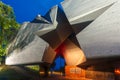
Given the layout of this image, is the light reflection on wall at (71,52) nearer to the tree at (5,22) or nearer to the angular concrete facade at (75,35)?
the angular concrete facade at (75,35)

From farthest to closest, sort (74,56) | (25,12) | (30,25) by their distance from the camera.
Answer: (25,12), (30,25), (74,56)

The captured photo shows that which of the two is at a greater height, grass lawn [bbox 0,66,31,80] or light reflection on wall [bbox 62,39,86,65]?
light reflection on wall [bbox 62,39,86,65]

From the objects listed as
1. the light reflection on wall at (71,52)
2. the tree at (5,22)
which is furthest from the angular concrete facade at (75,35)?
the tree at (5,22)

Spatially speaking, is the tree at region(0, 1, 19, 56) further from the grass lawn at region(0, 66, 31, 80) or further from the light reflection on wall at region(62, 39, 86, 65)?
the light reflection on wall at region(62, 39, 86, 65)

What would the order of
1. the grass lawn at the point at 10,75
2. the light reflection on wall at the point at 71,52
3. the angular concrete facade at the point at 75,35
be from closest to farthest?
the angular concrete facade at the point at 75,35 < the grass lawn at the point at 10,75 < the light reflection on wall at the point at 71,52

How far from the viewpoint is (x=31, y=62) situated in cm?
2133

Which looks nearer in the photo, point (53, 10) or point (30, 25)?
point (53, 10)

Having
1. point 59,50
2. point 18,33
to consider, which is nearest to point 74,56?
point 59,50

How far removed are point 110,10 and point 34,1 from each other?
151521mm

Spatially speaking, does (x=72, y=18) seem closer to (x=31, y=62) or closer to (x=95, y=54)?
(x=95, y=54)

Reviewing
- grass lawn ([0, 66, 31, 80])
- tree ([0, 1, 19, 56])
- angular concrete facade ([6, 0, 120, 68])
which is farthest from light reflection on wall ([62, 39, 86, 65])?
grass lawn ([0, 66, 31, 80])

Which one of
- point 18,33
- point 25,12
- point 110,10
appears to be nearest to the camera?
point 110,10

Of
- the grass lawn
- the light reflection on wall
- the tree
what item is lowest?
the grass lawn

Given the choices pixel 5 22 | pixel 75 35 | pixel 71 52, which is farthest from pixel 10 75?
pixel 71 52
